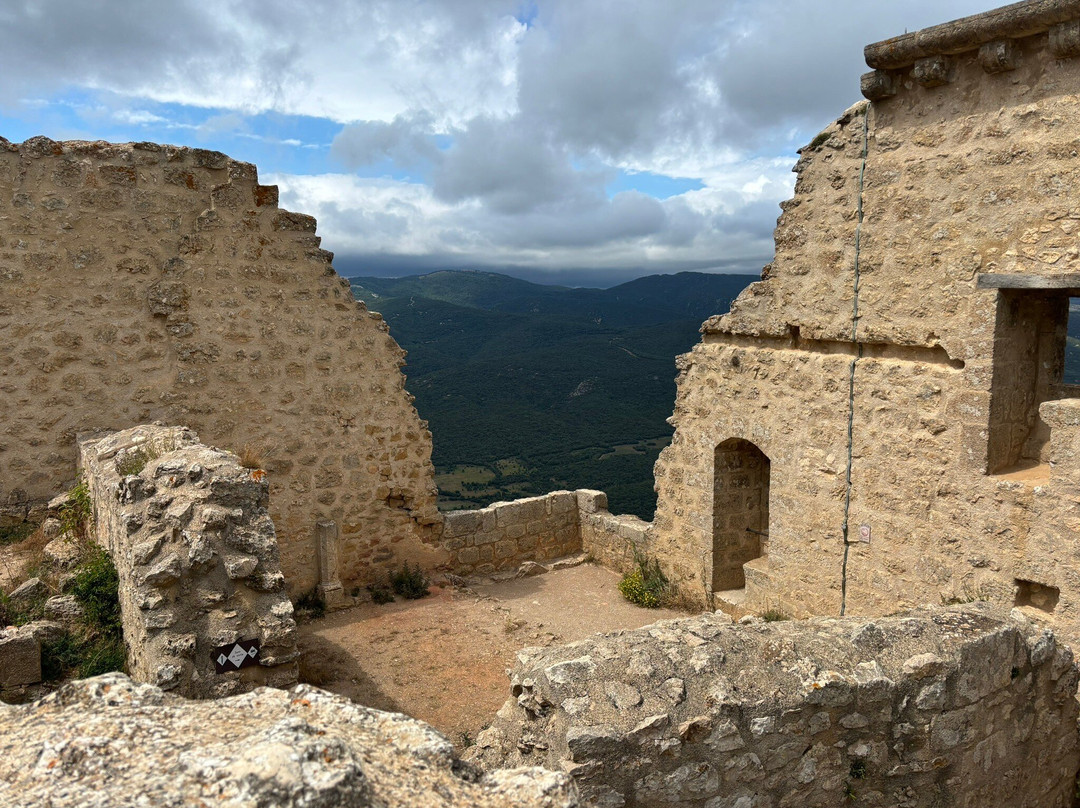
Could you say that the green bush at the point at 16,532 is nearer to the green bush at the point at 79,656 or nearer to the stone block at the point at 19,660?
the green bush at the point at 79,656

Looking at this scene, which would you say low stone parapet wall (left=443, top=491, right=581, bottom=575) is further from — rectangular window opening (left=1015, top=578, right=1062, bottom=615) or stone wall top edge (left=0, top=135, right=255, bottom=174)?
rectangular window opening (left=1015, top=578, right=1062, bottom=615)

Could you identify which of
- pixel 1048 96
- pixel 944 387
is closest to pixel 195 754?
pixel 944 387

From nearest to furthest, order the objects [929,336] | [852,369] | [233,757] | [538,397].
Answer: [233,757] → [929,336] → [852,369] → [538,397]

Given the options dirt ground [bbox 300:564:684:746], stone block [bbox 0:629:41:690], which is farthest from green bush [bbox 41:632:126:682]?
dirt ground [bbox 300:564:684:746]

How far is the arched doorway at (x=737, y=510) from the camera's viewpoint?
807cm

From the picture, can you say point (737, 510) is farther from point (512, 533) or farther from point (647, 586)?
point (512, 533)

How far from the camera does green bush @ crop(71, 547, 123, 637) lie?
486cm

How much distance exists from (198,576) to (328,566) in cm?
409

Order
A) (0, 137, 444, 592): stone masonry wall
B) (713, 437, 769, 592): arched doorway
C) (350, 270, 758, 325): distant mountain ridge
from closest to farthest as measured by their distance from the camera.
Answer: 1. (0, 137, 444, 592): stone masonry wall
2. (713, 437, 769, 592): arched doorway
3. (350, 270, 758, 325): distant mountain ridge

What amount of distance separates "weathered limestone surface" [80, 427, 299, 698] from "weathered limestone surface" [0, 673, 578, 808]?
5.01 feet

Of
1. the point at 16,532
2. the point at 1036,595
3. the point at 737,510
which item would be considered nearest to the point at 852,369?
the point at 1036,595

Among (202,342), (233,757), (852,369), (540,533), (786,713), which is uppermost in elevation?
(202,342)

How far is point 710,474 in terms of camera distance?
8031 millimetres

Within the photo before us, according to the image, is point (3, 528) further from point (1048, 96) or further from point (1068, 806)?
point (1048, 96)
